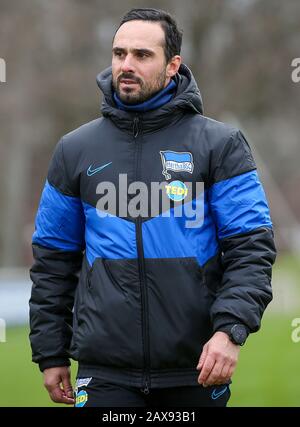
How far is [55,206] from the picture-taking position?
5719 millimetres

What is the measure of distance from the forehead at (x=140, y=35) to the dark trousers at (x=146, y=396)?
1681 millimetres

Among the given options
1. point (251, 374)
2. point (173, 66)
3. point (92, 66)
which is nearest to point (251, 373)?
point (251, 374)

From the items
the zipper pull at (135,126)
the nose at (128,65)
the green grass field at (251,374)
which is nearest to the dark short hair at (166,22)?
the nose at (128,65)

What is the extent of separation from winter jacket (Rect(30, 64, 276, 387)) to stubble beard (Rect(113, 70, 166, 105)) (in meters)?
0.07

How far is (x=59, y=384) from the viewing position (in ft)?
18.8

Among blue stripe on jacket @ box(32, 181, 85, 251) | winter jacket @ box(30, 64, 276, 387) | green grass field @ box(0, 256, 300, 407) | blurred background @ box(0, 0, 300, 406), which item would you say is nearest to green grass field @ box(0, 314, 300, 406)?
green grass field @ box(0, 256, 300, 407)

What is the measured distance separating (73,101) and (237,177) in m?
28.1

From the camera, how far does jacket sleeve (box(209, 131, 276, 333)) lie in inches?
205

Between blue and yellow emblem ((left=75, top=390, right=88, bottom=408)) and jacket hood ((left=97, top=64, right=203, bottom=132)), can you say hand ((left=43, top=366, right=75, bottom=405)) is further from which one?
jacket hood ((left=97, top=64, right=203, bottom=132))
